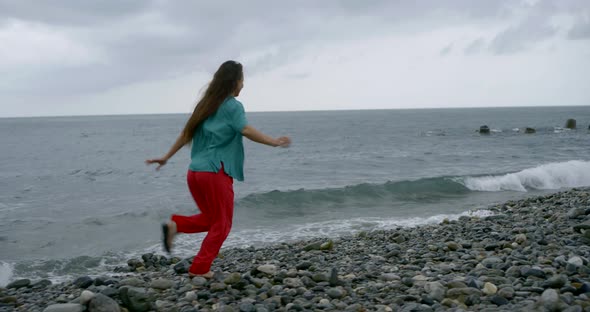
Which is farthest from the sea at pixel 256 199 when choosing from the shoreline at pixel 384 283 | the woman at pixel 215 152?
the woman at pixel 215 152

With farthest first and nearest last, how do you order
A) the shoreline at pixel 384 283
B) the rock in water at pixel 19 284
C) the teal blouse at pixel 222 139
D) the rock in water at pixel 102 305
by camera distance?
the rock in water at pixel 19 284 < the teal blouse at pixel 222 139 < the shoreline at pixel 384 283 < the rock in water at pixel 102 305

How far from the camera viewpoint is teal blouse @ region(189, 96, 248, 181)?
17.6 ft

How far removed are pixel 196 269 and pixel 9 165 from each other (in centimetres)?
3561

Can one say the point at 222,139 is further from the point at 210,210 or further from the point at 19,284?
the point at 19,284

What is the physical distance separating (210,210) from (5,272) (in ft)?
22.1

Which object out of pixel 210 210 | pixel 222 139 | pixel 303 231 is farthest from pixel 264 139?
pixel 303 231

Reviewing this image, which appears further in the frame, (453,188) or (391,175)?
(391,175)

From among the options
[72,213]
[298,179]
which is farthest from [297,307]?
[298,179]

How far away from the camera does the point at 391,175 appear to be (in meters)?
26.0

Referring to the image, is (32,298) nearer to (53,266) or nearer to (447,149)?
(53,266)

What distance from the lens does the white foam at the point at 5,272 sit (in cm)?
969

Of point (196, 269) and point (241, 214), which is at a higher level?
point (196, 269)

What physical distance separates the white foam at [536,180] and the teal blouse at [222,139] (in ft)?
55.6

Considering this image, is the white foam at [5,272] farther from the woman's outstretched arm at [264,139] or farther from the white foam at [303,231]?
the woman's outstretched arm at [264,139]
